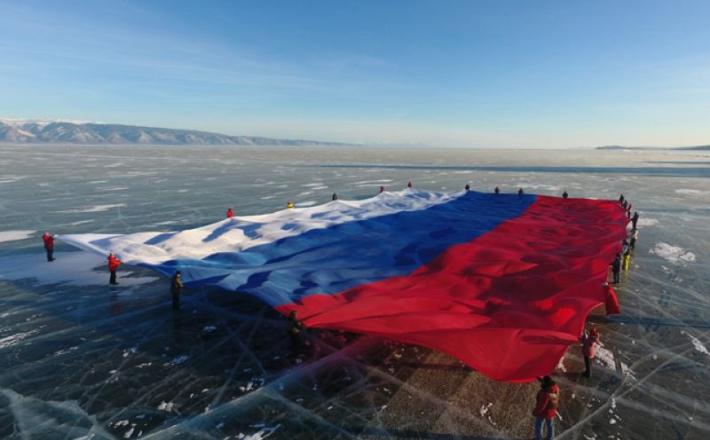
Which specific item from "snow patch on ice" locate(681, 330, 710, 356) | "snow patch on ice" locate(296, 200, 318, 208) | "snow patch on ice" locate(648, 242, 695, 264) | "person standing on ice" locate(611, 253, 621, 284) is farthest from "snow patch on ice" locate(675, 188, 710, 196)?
"snow patch on ice" locate(681, 330, 710, 356)

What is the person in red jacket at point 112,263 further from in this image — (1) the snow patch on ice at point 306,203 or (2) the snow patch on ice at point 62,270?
(1) the snow patch on ice at point 306,203

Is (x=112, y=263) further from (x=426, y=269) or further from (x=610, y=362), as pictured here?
(x=610, y=362)

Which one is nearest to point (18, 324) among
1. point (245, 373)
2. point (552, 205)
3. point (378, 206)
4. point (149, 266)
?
point (149, 266)

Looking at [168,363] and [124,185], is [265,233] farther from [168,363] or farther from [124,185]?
[124,185]

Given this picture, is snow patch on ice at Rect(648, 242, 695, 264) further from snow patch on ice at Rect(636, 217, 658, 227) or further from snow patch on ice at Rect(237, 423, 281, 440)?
snow patch on ice at Rect(237, 423, 281, 440)

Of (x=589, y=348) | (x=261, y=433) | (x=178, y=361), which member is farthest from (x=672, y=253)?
(x=178, y=361)

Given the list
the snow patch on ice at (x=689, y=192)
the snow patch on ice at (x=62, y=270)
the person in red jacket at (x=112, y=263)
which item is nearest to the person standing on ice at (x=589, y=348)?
the snow patch on ice at (x=62, y=270)
